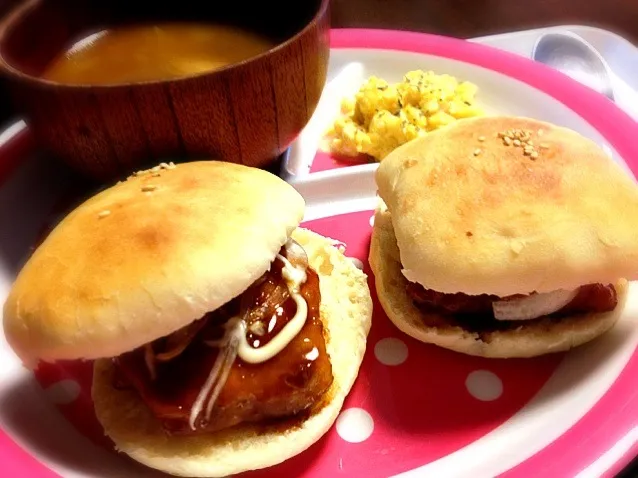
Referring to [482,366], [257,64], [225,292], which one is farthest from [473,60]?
[225,292]

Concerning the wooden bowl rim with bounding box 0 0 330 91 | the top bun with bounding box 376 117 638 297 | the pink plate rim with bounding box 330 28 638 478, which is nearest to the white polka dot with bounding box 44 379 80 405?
the wooden bowl rim with bounding box 0 0 330 91

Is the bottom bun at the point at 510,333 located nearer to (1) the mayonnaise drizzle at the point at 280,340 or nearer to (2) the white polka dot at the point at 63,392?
(1) the mayonnaise drizzle at the point at 280,340

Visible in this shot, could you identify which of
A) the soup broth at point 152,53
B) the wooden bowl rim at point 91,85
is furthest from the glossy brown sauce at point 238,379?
the soup broth at point 152,53

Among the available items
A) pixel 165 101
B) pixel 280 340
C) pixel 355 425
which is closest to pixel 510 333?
pixel 355 425

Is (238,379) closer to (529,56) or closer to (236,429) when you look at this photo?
(236,429)

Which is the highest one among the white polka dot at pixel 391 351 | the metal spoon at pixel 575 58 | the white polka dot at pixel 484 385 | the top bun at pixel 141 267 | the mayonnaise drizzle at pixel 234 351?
the top bun at pixel 141 267

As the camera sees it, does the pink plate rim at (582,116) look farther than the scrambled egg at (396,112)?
No

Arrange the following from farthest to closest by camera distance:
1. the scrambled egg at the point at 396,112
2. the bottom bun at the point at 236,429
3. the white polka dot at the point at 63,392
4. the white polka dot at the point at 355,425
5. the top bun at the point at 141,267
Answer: the scrambled egg at the point at 396,112 → the white polka dot at the point at 63,392 → the white polka dot at the point at 355,425 → the bottom bun at the point at 236,429 → the top bun at the point at 141,267
